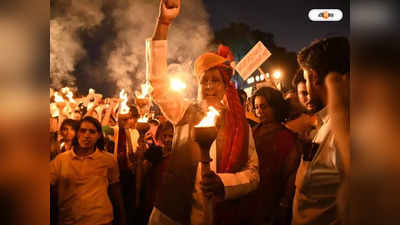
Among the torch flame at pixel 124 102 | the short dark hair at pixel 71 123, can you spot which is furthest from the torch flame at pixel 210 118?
the short dark hair at pixel 71 123

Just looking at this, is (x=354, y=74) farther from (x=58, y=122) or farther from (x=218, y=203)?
(x=58, y=122)

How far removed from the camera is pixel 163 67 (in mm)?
1876

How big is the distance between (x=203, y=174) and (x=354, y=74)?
1.18 m

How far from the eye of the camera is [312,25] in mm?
2006

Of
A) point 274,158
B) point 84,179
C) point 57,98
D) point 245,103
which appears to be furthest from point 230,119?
point 57,98

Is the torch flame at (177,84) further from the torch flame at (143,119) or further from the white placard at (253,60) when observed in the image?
the white placard at (253,60)

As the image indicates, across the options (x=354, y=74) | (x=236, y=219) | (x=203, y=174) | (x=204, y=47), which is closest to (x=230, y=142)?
(x=203, y=174)

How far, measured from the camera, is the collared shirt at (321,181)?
6.22 feet

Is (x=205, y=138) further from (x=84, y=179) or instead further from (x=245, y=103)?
(x=84, y=179)

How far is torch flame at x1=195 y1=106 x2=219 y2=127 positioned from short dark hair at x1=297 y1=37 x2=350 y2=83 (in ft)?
2.32

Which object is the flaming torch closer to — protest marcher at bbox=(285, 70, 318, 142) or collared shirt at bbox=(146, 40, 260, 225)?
collared shirt at bbox=(146, 40, 260, 225)

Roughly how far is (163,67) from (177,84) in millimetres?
152

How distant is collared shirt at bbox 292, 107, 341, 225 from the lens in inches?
74.6

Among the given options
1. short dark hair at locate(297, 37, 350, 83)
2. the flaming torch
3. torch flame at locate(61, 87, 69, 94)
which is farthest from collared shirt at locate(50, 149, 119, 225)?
short dark hair at locate(297, 37, 350, 83)
